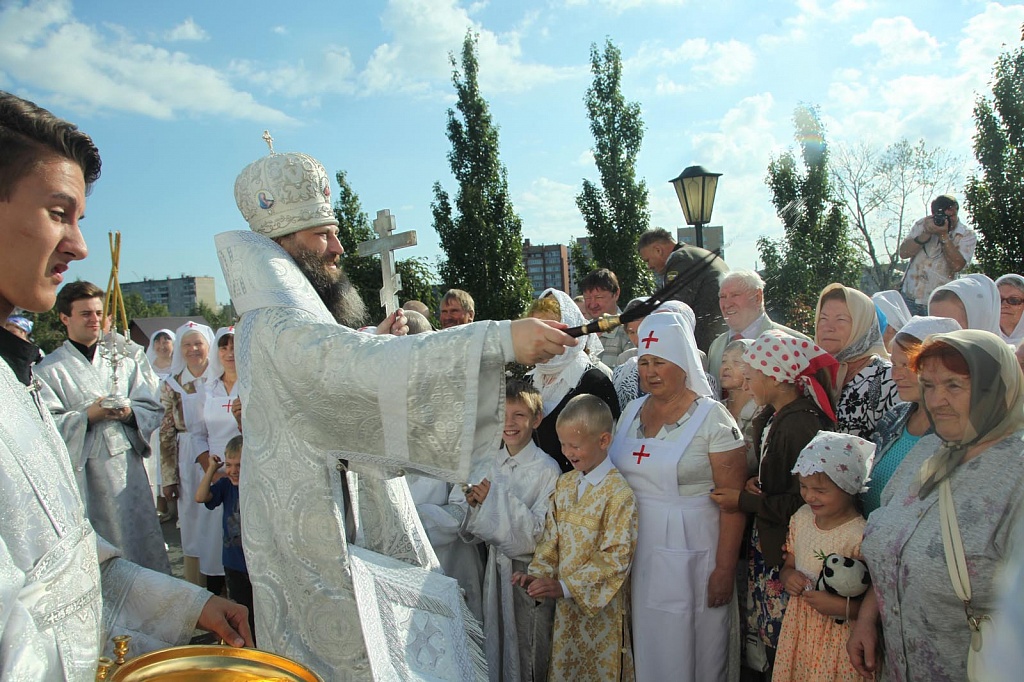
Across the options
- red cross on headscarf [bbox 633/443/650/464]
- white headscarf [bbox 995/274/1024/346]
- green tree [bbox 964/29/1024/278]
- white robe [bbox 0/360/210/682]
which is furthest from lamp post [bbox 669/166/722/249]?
green tree [bbox 964/29/1024/278]

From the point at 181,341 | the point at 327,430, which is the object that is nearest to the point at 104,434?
the point at 181,341

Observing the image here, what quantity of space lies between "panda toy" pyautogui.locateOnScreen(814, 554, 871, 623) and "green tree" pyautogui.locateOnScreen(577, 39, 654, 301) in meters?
18.6

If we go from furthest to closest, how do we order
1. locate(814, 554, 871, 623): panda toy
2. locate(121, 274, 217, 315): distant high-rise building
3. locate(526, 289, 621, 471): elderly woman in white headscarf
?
locate(121, 274, 217, 315): distant high-rise building → locate(526, 289, 621, 471): elderly woman in white headscarf → locate(814, 554, 871, 623): panda toy

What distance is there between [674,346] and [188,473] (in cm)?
432

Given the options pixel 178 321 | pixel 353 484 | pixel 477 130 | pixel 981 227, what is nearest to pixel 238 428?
pixel 353 484

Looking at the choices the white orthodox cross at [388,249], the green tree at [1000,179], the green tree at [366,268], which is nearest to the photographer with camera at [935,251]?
the white orthodox cross at [388,249]

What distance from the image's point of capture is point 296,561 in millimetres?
2254

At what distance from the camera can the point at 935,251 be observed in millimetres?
6578

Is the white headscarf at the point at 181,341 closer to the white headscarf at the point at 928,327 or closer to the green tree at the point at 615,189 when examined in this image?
the white headscarf at the point at 928,327

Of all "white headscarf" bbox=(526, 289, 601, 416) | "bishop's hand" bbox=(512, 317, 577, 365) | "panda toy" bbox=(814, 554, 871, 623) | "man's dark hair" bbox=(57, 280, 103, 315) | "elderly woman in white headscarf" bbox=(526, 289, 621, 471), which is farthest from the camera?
"man's dark hair" bbox=(57, 280, 103, 315)

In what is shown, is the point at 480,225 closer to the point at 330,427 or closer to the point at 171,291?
the point at 330,427

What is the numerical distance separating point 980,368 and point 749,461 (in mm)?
1421

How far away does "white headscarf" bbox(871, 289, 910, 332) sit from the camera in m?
4.75

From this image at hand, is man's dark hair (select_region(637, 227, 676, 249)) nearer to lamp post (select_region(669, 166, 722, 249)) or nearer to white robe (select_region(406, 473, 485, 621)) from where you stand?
lamp post (select_region(669, 166, 722, 249))
